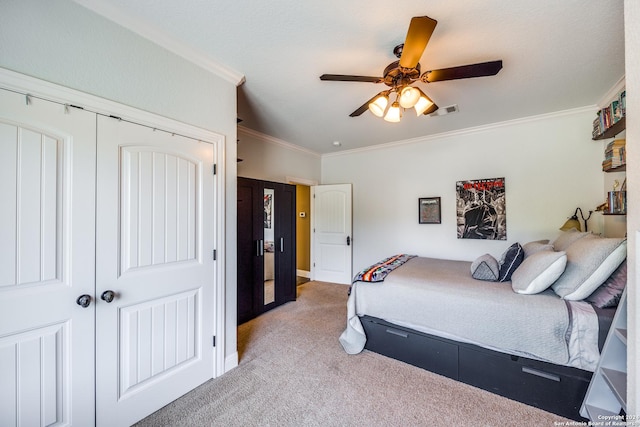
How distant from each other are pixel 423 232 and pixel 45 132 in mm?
4284

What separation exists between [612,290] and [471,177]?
2.37m

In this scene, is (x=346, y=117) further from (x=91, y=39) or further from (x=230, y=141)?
(x=91, y=39)

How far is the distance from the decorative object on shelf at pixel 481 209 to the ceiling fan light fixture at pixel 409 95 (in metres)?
2.45

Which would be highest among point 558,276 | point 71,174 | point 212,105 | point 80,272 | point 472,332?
point 212,105

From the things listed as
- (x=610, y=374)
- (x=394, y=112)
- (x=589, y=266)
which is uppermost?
(x=394, y=112)

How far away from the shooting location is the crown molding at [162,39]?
1476 millimetres

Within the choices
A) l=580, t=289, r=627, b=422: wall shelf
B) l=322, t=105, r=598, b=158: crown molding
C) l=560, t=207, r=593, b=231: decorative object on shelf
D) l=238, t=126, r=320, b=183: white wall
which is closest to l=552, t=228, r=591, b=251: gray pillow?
l=560, t=207, r=593, b=231: decorative object on shelf

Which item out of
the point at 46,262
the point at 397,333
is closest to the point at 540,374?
the point at 397,333

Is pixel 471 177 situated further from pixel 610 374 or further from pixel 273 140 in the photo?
pixel 273 140

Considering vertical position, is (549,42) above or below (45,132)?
above

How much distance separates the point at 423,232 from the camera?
13.4 feet

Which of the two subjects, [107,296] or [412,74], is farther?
[412,74]

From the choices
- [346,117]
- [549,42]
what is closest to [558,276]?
[549,42]

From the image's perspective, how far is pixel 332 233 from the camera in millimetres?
4887
